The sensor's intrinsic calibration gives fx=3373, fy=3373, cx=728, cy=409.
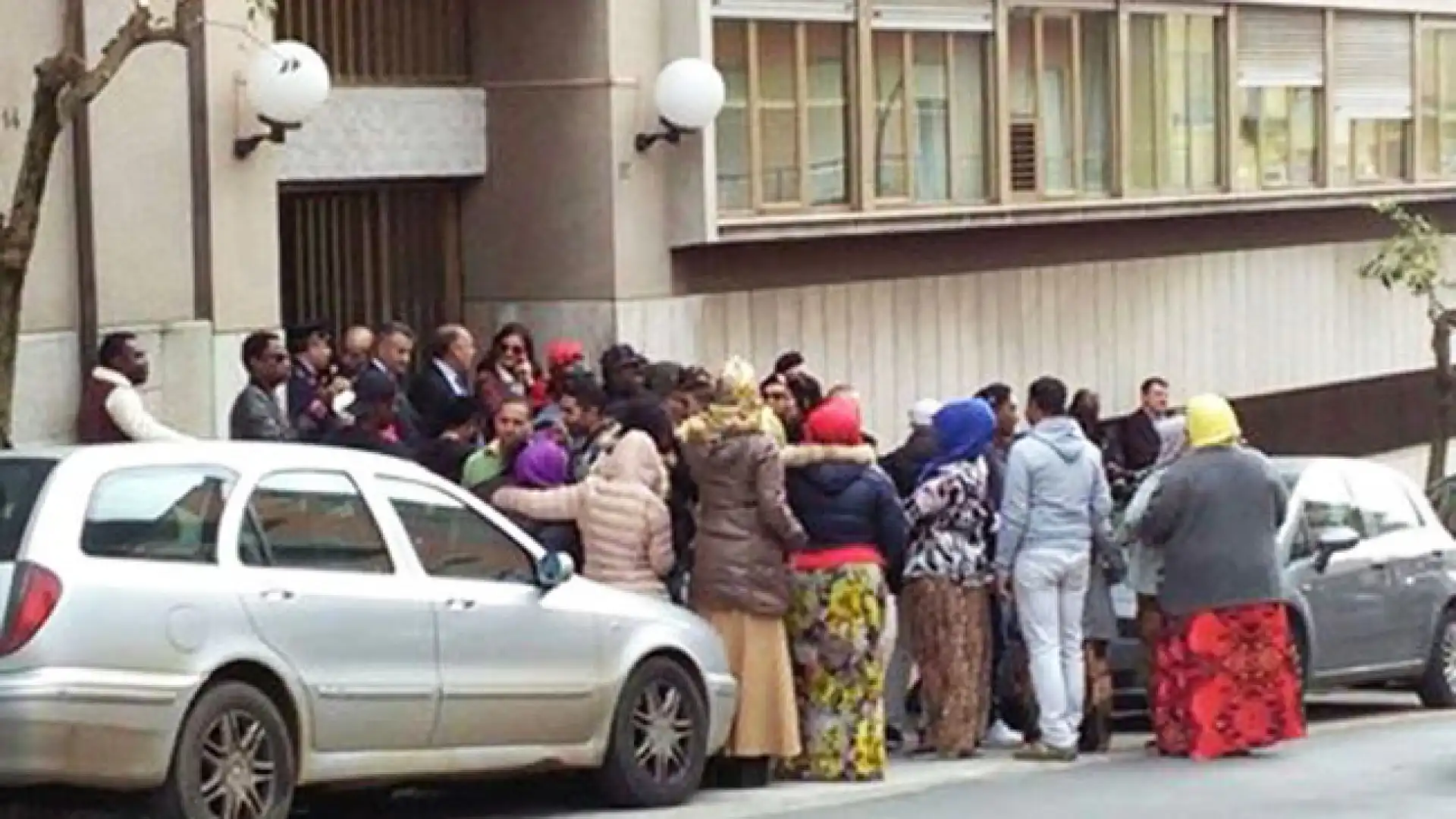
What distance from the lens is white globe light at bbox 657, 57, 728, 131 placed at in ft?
68.0

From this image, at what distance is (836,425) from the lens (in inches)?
609

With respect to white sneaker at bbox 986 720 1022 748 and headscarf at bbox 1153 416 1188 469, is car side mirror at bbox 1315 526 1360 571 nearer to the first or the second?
headscarf at bbox 1153 416 1188 469

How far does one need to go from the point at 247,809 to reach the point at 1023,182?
13446 millimetres

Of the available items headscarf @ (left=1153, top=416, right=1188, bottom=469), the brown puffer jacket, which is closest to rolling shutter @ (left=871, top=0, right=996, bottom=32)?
headscarf @ (left=1153, top=416, right=1188, bottom=469)

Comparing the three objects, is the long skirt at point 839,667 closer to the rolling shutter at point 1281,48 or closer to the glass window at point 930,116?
the glass window at point 930,116

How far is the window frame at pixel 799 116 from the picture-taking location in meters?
22.0

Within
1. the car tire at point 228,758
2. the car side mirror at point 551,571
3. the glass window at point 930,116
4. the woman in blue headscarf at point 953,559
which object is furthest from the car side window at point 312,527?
the glass window at point 930,116

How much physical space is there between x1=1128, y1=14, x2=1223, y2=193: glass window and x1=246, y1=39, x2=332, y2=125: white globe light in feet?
32.2

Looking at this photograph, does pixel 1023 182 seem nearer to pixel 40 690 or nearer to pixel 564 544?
pixel 564 544

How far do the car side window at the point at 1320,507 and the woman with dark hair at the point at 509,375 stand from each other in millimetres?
4410

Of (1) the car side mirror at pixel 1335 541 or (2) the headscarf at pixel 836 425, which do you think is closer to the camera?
(2) the headscarf at pixel 836 425

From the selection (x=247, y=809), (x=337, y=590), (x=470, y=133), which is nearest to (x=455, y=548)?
(x=337, y=590)

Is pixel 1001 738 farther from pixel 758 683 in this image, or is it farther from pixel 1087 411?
pixel 1087 411

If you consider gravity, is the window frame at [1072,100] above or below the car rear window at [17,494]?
above
